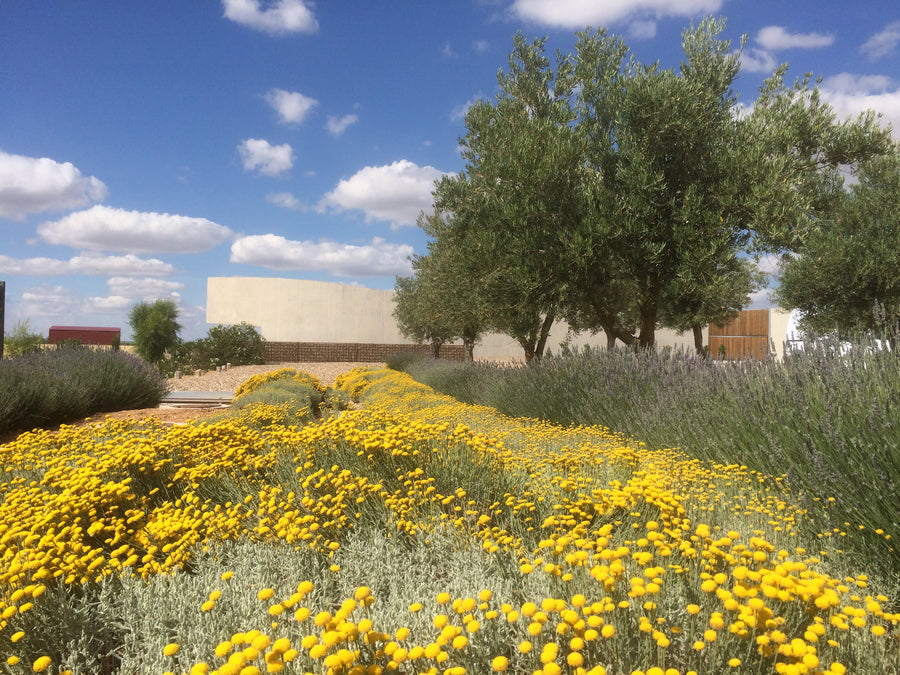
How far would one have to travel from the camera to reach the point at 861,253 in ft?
45.3

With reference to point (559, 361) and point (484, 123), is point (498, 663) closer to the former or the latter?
point (559, 361)

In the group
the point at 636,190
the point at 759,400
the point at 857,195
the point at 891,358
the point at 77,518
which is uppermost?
the point at 857,195

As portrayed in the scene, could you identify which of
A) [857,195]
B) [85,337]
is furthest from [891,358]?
[85,337]

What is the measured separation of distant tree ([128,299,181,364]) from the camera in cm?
2517

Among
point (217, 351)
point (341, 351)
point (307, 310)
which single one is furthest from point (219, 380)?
point (307, 310)

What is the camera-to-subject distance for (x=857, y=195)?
14.4 meters

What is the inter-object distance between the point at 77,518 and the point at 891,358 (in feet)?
20.1

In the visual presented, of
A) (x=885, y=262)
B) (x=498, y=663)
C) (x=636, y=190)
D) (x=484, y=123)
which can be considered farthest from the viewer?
(x=885, y=262)

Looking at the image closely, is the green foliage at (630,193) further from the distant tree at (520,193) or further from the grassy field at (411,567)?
the grassy field at (411,567)

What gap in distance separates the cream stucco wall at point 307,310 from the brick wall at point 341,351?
53.1 inches

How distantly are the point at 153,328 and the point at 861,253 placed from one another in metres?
27.1

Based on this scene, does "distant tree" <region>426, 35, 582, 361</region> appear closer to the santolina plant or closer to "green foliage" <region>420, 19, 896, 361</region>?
"green foliage" <region>420, 19, 896, 361</region>

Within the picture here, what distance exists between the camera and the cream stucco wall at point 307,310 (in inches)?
1421

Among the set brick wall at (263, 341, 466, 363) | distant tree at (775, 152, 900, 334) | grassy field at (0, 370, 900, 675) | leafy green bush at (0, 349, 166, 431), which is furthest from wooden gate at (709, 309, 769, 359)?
grassy field at (0, 370, 900, 675)
